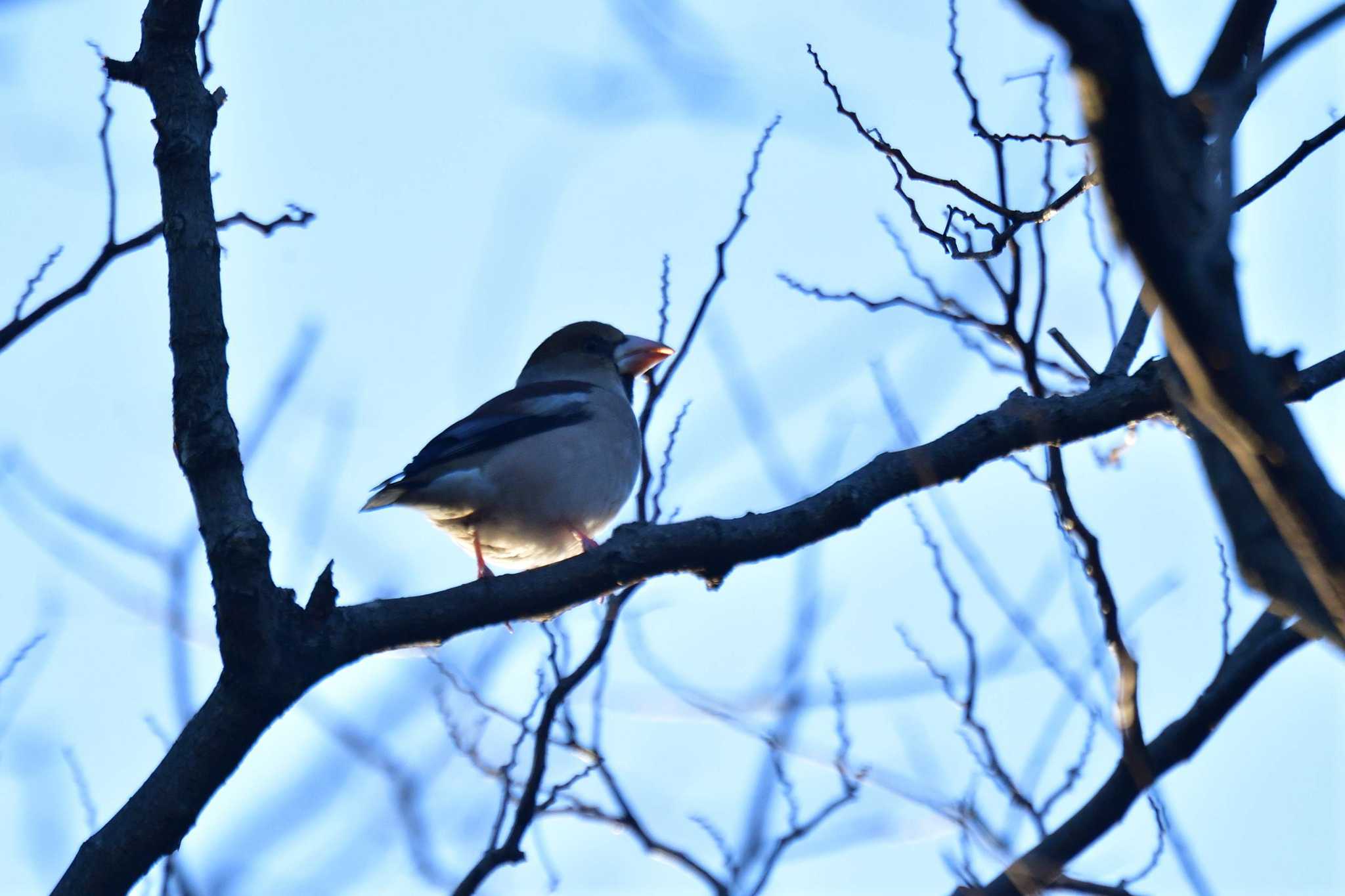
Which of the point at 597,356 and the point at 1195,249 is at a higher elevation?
the point at 597,356

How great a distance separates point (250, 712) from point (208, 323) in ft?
2.90

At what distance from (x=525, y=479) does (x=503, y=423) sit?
1.29 feet

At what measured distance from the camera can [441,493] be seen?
5.14 meters

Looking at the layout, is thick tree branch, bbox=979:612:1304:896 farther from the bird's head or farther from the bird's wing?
the bird's head

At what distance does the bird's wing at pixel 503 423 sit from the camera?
5.25m

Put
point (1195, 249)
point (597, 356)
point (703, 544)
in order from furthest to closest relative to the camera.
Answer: point (597, 356), point (703, 544), point (1195, 249)

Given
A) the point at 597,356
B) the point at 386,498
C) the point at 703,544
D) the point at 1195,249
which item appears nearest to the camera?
the point at 1195,249

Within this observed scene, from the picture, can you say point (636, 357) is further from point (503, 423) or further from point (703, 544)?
point (703, 544)

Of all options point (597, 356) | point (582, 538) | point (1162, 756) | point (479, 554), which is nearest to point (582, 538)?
point (582, 538)

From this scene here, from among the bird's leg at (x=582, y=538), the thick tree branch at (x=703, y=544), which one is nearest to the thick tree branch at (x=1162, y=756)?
the thick tree branch at (x=703, y=544)

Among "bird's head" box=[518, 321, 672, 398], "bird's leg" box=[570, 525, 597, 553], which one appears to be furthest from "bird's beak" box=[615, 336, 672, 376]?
"bird's leg" box=[570, 525, 597, 553]

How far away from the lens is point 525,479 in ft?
17.1

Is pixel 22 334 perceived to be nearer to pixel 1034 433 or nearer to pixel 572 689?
pixel 572 689

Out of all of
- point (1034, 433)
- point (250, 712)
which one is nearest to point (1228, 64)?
point (1034, 433)
